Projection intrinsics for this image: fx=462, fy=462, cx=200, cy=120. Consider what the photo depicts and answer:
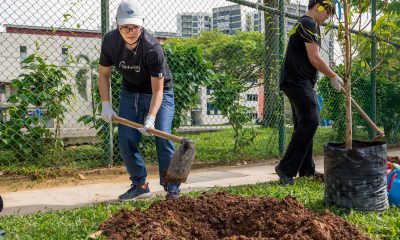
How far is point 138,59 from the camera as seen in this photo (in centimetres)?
410

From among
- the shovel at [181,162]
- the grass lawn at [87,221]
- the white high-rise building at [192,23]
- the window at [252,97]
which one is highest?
the white high-rise building at [192,23]

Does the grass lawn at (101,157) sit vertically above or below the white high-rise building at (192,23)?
below

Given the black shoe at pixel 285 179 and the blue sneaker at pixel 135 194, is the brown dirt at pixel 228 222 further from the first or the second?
the black shoe at pixel 285 179

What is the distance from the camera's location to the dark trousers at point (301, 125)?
15.8ft

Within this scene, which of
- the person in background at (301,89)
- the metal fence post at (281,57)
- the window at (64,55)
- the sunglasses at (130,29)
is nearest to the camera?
the sunglasses at (130,29)

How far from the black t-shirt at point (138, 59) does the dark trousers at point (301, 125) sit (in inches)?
56.2

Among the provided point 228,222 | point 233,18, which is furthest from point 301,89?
point 233,18

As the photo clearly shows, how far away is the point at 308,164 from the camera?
17.7ft

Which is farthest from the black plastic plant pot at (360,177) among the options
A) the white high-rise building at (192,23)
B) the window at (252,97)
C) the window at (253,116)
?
the window at (252,97)

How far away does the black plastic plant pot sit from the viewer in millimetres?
3766

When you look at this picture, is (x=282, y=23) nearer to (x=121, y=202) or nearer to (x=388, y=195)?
(x=388, y=195)

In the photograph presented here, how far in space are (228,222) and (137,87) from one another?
1.68 meters

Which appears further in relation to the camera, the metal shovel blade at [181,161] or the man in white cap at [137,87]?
the man in white cap at [137,87]

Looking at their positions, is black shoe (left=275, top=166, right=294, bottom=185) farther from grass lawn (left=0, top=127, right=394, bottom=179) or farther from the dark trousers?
grass lawn (left=0, top=127, right=394, bottom=179)
